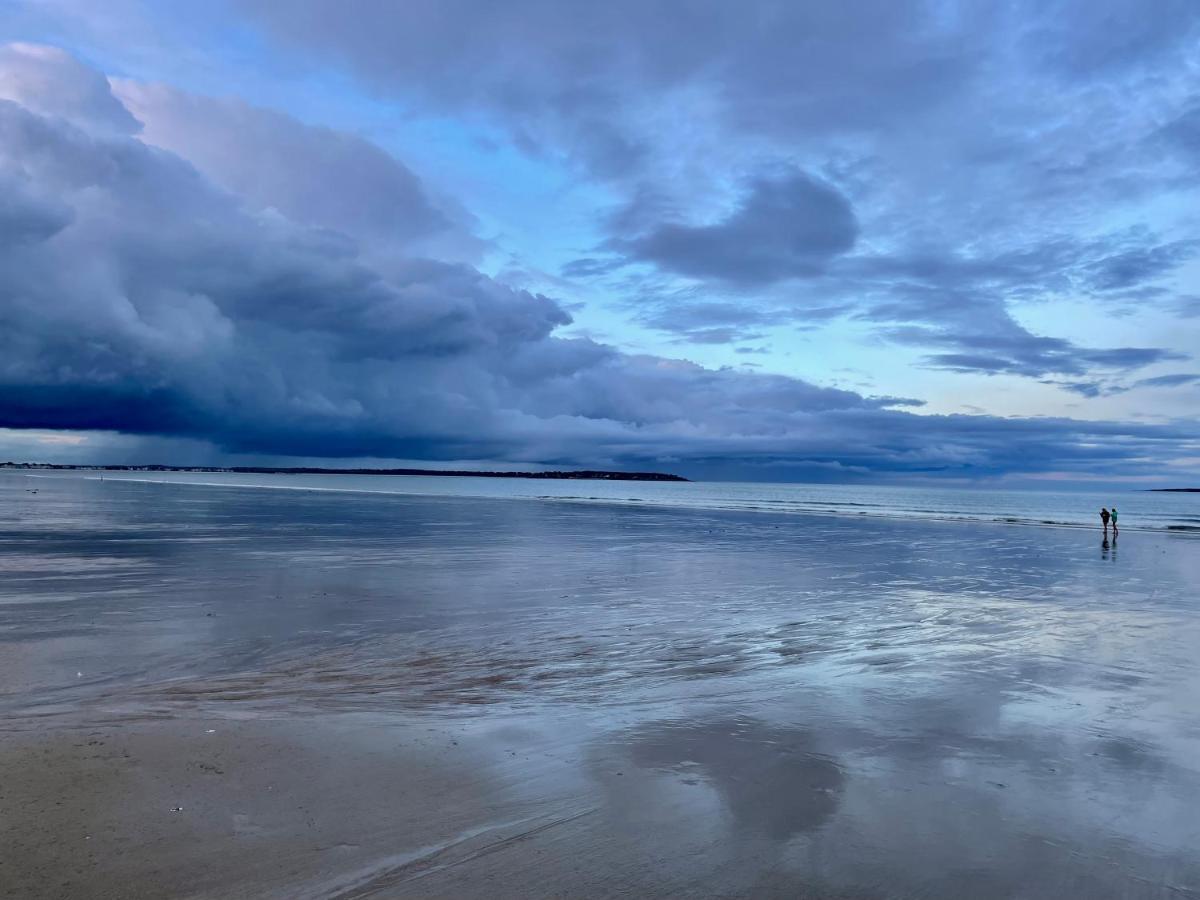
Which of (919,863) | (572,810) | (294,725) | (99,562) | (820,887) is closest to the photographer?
(820,887)

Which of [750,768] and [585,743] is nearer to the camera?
[750,768]

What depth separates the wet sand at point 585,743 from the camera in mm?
5965

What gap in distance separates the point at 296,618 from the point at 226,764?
904 cm

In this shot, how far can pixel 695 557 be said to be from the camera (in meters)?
31.4

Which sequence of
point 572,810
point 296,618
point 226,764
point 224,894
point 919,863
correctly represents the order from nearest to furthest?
point 224,894
point 919,863
point 572,810
point 226,764
point 296,618

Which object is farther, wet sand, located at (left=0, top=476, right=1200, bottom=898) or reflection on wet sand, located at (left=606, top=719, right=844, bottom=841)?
reflection on wet sand, located at (left=606, top=719, right=844, bottom=841)

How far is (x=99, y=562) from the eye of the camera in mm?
24906

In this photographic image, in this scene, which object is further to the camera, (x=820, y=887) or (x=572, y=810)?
(x=572, y=810)

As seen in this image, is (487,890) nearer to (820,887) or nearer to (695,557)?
(820,887)

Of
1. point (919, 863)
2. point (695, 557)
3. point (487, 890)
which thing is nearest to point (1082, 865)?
point (919, 863)

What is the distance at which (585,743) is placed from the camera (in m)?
8.80

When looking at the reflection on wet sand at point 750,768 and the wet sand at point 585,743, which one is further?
the reflection on wet sand at point 750,768

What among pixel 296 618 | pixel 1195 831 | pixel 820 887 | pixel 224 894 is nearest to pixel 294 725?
pixel 224 894

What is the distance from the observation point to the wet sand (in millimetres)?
5965
